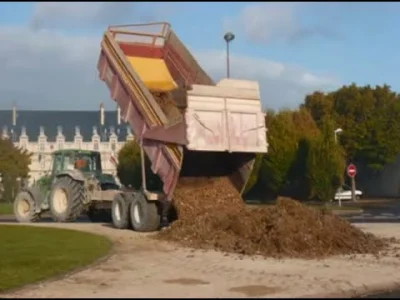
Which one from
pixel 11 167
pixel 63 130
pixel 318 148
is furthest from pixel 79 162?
pixel 63 130

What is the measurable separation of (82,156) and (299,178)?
33025mm

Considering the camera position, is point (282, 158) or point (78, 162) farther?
point (282, 158)

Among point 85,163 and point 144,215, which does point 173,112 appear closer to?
point 144,215

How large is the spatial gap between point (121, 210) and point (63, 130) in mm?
114859

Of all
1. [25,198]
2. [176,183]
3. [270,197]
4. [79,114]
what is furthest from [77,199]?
[79,114]

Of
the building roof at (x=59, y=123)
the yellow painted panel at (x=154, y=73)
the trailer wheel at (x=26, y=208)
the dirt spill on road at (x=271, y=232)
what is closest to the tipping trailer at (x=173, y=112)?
the yellow painted panel at (x=154, y=73)

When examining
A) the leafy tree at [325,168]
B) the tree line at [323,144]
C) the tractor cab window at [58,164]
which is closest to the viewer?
the tractor cab window at [58,164]

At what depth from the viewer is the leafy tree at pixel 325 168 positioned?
51.8m

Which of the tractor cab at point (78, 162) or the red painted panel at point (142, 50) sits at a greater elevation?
the red painted panel at point (142, 50)

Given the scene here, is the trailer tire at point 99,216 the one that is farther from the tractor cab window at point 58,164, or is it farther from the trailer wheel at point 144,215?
the trailer wheel at point 144,215

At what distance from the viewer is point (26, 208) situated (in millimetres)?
29078

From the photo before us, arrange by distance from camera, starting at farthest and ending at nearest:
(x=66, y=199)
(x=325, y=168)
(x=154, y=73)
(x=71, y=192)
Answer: (x=325, y=168) < (x=66, y=199) < (x=71, y=192) < (x=154, y=73)

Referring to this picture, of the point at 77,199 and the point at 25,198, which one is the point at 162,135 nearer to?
the point at 77,199

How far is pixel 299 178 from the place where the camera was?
190 feet
